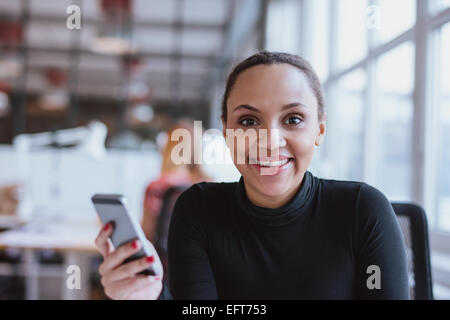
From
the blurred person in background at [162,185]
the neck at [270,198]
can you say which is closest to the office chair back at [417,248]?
the neck at [270,198]

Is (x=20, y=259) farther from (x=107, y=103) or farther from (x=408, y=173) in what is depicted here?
(x=107, y=103)

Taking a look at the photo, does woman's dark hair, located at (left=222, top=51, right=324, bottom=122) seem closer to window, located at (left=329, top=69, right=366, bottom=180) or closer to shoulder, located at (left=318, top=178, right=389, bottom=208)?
shoulder, located at (left=318, top=178, right=389, bottom=208)

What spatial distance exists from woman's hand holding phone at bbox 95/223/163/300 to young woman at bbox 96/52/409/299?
0.04 feet

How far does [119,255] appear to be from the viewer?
2.07ft

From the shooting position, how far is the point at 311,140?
71 cm

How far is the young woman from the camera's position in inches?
27.1

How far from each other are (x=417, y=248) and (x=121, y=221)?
0.71 metres

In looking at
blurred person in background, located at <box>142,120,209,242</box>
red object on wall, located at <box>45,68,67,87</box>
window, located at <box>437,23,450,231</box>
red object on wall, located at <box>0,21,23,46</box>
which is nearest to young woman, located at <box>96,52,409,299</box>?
window, located at <box>437,23,450,231</box>

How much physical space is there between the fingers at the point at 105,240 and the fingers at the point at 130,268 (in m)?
0.03

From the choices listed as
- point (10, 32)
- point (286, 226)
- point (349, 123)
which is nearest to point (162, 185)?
point (349, 123)

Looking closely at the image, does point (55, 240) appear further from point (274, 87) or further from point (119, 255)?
point (274, 87)

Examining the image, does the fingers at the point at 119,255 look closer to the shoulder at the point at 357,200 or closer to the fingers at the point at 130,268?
the fingers at the point at 130,268

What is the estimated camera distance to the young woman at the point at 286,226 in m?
0.69

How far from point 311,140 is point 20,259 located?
3342 mm
